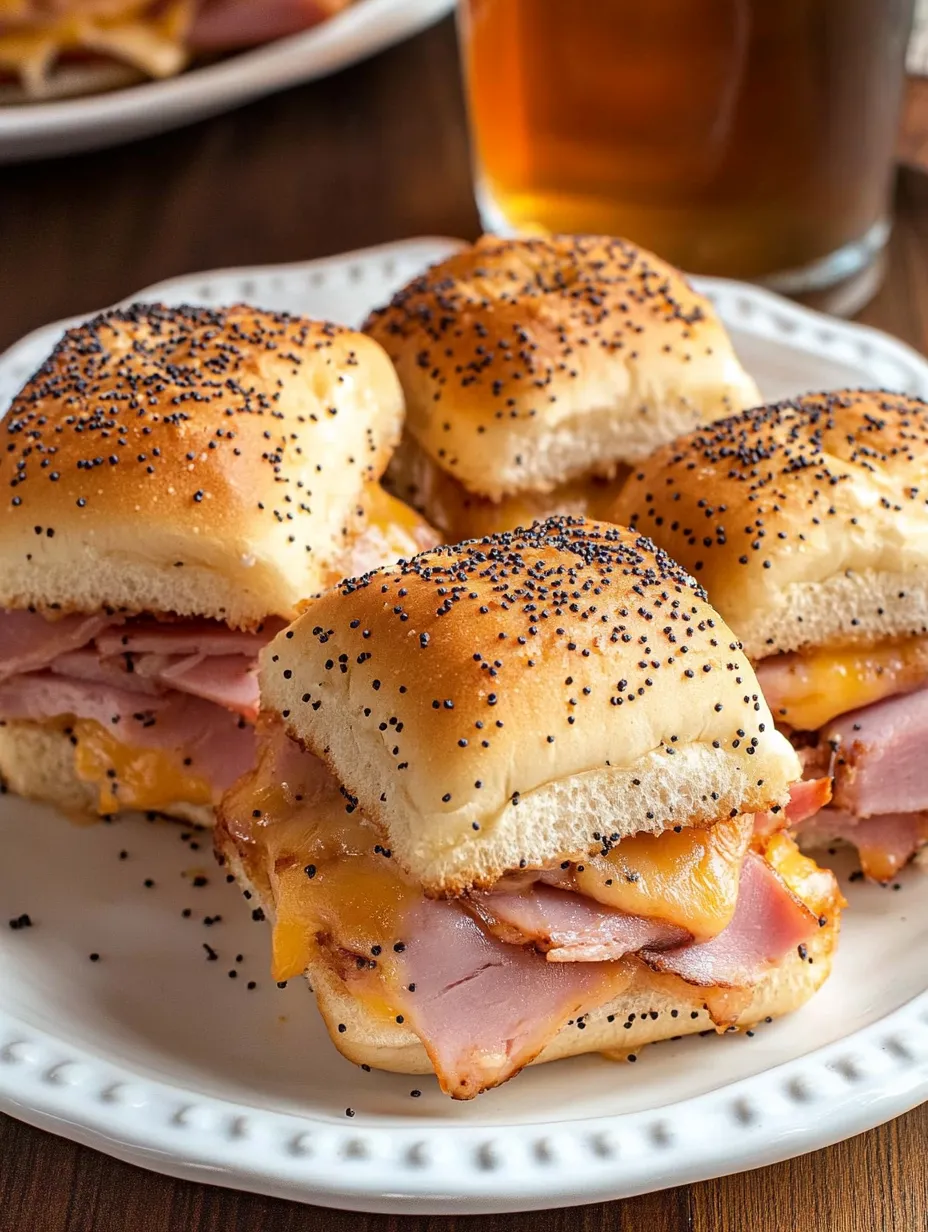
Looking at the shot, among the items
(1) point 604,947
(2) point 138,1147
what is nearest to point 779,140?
(1) point 604,947

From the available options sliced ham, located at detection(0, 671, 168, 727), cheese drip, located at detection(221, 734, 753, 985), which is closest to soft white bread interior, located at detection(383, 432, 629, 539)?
sliced ham, located at detection(0, 671, 168, 727)

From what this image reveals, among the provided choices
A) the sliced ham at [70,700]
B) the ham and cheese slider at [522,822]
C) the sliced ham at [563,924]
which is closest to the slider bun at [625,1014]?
the ham and cheese slider at [522,822]

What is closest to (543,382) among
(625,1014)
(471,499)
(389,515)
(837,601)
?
(471,499)

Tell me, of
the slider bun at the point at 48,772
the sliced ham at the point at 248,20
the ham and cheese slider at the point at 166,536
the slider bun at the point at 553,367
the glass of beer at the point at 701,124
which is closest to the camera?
the ham and cheese slider at the point at 166,536

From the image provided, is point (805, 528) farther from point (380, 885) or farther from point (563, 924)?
point (380, 885)

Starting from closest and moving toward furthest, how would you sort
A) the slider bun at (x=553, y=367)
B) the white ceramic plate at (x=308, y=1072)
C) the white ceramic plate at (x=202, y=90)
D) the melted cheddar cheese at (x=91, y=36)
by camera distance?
the white ceramic plate at (x=308, y=1072), the slider bun at (x=553, y=367), the white ceramic plate at (x=202, y=90), the melted cheddar cheese at (x=91, y=36)

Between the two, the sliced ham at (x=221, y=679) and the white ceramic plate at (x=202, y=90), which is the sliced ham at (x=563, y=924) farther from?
the white ceramic plate at (x=202, y=90)

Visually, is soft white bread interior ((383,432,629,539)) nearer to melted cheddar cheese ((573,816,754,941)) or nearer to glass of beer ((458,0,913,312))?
melted cheddar cheese ((573,816,754,941))
